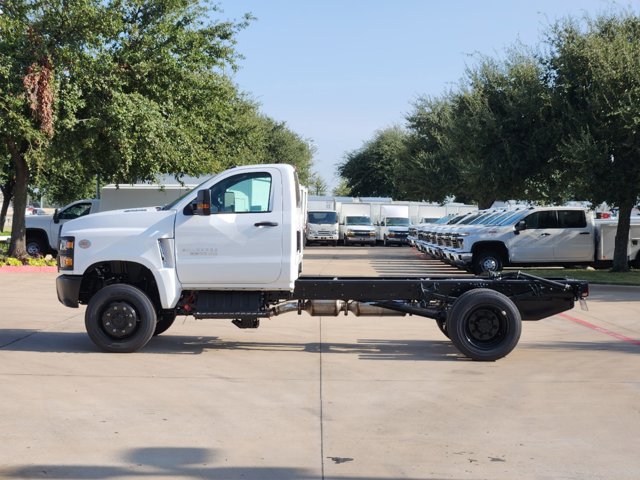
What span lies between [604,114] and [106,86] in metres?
13.0

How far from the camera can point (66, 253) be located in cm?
1066

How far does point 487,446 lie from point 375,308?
14.6ft

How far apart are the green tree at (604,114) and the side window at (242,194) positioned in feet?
46.3

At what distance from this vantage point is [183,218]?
A: 10.5 metres

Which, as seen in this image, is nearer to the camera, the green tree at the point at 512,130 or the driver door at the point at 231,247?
the driver door at the point at 231,247

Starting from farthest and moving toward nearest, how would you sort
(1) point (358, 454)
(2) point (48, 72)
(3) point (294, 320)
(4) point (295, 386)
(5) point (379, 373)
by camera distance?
(2) point (48, 72), (3) point (294, 320), (5) point (379, 373), (4) point (295, 386), (1) point (358, 454)

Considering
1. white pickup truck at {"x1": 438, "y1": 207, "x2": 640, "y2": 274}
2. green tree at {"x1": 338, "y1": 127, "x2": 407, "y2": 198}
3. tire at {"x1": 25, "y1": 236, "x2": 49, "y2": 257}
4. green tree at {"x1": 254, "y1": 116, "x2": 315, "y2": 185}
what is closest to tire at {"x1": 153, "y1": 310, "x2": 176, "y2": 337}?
white pickup truck at {"x1": 438, "y1": 207, "x2": 640, "y2": 274}

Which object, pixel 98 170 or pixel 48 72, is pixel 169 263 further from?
pixel 98 170

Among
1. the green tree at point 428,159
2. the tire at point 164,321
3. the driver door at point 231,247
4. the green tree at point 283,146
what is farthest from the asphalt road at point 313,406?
the green tree at point 283,146

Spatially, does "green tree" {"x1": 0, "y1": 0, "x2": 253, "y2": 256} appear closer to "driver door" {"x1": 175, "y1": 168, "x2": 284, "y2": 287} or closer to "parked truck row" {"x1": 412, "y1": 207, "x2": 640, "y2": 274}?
"parked truck row" {"x1": 412, "y1": 207, "x2": 640, "y2": 274}

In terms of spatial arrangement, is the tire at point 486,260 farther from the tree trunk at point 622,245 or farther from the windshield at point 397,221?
the windshield at point 397,221

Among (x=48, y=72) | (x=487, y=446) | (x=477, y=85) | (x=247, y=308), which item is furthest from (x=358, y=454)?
(x=477, y=85)

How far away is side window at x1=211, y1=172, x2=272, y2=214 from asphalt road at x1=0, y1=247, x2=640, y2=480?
5.77ft

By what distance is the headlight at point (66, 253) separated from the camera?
1061cm
